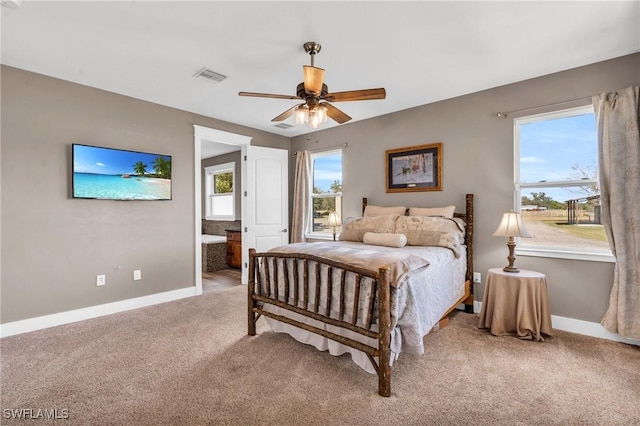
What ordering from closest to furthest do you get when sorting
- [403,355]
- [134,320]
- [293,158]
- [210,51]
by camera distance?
1. [403,355]
2. [210,51]
3. [134,320]
4. [293,158]

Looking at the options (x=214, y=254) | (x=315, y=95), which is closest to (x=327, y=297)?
(x=315, y=95)

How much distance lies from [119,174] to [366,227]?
2.95 meters

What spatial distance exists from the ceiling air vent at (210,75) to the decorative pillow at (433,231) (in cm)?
249

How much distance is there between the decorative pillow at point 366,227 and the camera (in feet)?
11.6

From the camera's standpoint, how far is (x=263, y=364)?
2.33 m

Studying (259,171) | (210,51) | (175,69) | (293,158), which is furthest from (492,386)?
(293,158)

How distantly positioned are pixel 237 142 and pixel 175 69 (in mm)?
1848

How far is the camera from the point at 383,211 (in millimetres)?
4031

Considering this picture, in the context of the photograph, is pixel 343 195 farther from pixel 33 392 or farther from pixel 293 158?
pixel 33 392

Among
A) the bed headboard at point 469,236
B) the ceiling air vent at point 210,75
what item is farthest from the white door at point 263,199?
the bed headboard at point 469,236

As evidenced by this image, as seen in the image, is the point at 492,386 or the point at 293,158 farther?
the point at 293,158

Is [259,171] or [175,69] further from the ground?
[175,69]

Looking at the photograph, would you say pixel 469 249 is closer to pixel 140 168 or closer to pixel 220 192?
pixel 140 168

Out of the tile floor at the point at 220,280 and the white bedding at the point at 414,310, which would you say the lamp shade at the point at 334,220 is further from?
the tile floor at the point at 220,280
